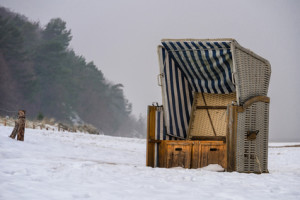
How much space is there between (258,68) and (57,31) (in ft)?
171

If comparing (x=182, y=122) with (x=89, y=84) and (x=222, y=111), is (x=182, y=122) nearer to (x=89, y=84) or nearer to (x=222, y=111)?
(x=222, y=111)

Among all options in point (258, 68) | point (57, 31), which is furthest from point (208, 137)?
point (57, 31)

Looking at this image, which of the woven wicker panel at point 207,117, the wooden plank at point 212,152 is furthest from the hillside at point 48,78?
the wooden plank at point 212,152

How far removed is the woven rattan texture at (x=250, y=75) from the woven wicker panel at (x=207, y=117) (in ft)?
3.76

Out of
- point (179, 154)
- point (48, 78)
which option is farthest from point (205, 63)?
point (48, 78)

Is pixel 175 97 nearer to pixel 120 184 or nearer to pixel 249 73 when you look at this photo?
pixel 249 73

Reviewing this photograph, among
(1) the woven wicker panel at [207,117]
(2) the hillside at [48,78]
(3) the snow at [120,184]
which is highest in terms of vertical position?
(2) the hillside at [48,78]

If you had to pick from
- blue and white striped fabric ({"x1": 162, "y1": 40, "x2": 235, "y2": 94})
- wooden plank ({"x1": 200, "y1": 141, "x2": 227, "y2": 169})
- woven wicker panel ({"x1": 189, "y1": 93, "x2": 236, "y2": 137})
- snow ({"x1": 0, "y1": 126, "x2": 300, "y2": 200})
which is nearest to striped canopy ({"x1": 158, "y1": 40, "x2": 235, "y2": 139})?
blue and white striped fabric ({"x1": 162, "y1": 40, "x2": 235, "y2": 94})

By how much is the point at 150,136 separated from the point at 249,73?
227cm

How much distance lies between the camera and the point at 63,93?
5100cm

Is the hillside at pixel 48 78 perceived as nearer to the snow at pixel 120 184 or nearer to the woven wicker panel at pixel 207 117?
the woven wicker panel at pixel 207 117

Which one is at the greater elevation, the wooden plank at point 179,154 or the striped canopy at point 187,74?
the striped canopy at point 187,74

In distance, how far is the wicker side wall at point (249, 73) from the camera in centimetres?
748

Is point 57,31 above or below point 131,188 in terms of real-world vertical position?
above
